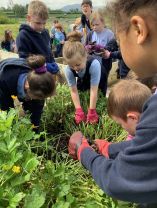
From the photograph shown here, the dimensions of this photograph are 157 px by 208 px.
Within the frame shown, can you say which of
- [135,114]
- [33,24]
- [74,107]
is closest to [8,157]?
[135,114]

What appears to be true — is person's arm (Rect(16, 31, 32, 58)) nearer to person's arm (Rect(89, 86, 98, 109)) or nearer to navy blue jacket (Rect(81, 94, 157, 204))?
person's arm (Rect(89, 86, 98, 109))

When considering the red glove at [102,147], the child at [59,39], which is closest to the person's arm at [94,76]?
the red glove at [102,147]

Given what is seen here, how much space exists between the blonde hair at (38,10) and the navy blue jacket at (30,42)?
0.16 m

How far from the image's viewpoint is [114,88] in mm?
1994

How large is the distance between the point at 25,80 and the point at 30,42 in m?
1.09

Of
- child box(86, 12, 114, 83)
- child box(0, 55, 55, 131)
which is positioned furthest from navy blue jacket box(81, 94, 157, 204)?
child box(86, 12, 114, 83)

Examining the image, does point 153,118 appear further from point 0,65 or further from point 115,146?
point 0,65

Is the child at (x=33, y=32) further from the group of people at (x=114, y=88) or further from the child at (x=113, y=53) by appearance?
the child at (x=113, y=53)

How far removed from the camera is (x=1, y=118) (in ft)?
7.07

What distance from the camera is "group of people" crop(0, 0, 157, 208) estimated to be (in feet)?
2.89

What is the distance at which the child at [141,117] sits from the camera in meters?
0.86

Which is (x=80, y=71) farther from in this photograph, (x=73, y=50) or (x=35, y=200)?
(x=35, y=200)

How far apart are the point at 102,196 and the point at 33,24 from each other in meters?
2.39

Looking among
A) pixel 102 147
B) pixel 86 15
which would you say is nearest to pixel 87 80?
pixel 102 147
